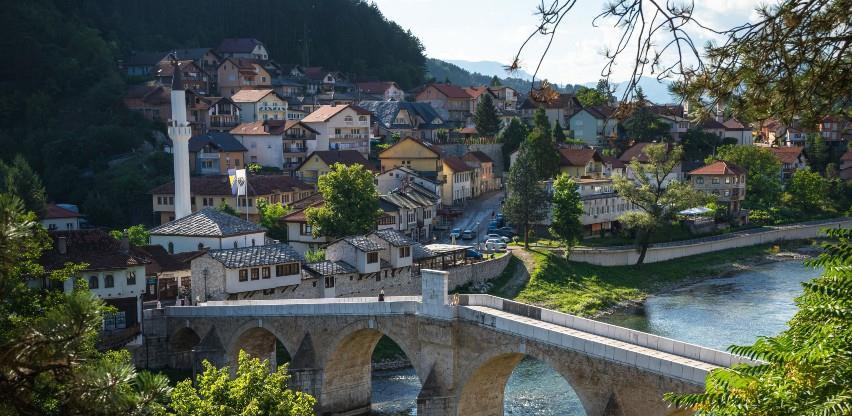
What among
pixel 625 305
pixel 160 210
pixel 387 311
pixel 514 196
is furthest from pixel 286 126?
pixel 387 311

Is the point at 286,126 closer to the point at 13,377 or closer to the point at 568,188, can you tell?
the point at 568,188

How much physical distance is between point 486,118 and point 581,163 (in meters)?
12.5

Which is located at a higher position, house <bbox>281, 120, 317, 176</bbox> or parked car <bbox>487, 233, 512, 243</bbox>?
house <bbox>281, 120, 317, 176</bbox>

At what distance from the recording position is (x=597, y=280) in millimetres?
51500

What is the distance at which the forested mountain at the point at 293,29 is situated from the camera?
10262 centimetres

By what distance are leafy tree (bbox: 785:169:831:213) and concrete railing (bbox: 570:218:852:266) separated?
2.18 metres

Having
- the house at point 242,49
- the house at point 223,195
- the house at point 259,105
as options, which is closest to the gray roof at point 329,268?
the house at point 223,195

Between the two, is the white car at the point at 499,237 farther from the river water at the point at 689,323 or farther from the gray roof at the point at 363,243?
the gray roof at the point at 363,243

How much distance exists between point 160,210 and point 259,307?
79.7 ft

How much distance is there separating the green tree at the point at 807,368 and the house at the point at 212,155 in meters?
54.8

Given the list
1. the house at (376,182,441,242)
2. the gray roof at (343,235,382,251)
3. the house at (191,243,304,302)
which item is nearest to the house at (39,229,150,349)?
the house at (191,243,304,302)

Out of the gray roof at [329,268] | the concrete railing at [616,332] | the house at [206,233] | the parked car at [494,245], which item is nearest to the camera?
the concrete railing at [616,332]

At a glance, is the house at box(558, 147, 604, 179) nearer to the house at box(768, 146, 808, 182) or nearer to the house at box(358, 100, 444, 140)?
the house at box(358, 100, 444, 140)

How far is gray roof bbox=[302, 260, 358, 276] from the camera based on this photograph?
40.5m
